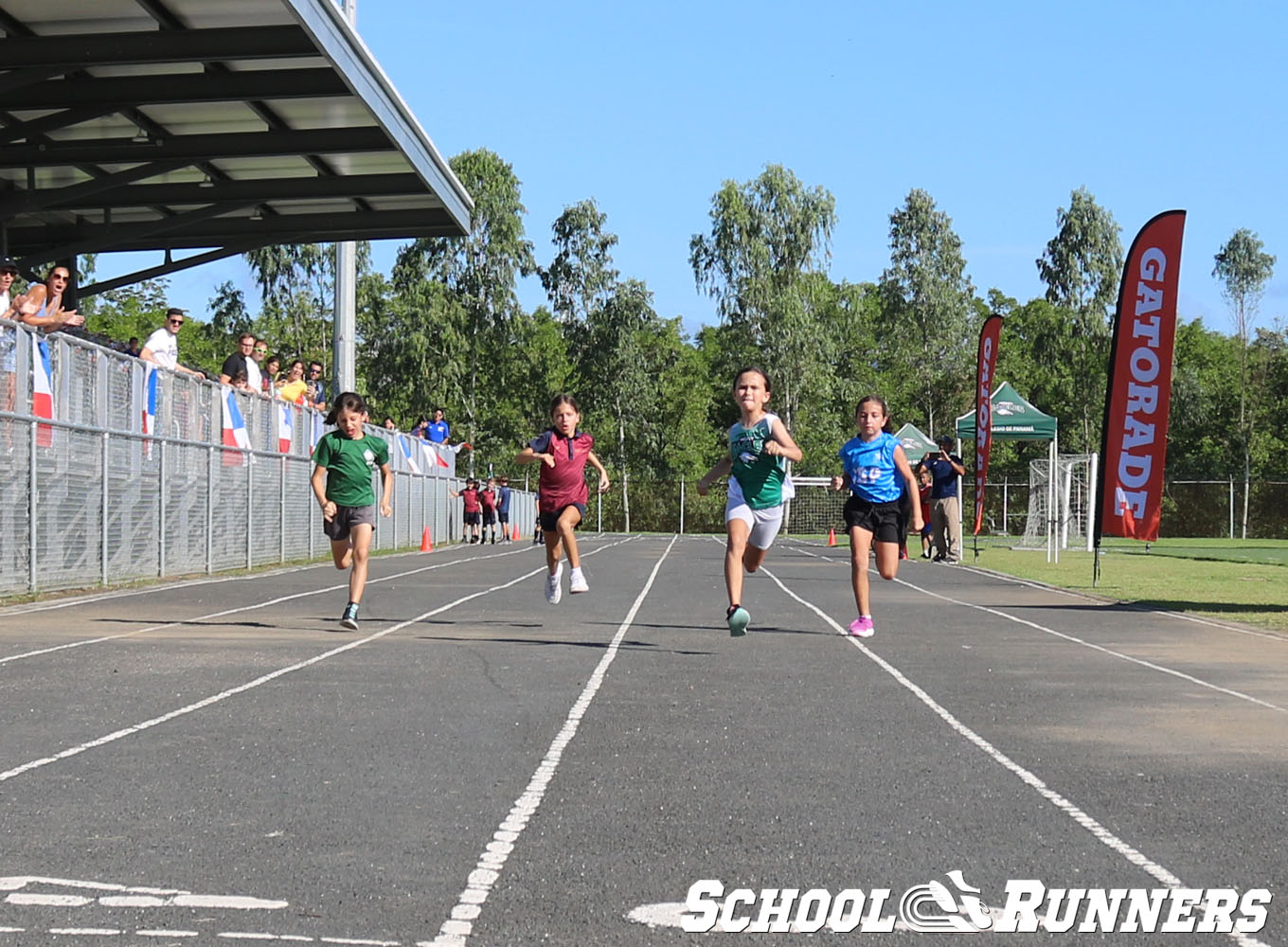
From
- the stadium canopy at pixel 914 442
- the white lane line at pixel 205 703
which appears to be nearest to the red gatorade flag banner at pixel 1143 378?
the white lane line at pixel 205 703

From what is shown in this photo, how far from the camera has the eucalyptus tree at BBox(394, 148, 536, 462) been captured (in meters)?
67.5

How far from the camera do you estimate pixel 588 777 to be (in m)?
6.75

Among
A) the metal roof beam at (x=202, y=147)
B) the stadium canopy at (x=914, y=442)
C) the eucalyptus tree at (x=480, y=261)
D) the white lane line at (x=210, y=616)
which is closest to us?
the white lane line at (x=210, y=616)

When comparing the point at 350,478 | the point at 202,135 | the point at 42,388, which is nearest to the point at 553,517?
the point at 350,478

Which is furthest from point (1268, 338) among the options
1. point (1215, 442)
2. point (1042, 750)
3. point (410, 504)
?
point (1042, 750)

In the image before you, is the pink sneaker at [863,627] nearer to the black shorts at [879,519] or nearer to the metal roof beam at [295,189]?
the black shorts at [879,519]

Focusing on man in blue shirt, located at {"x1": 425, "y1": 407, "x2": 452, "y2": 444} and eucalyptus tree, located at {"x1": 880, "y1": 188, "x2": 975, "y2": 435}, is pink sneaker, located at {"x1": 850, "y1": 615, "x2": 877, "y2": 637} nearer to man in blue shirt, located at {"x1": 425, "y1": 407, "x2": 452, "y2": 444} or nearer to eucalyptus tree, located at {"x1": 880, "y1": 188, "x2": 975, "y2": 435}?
man in blue shirt, located at {"x1": 425, "y1": 407, "x2": 452, "y2": 444}

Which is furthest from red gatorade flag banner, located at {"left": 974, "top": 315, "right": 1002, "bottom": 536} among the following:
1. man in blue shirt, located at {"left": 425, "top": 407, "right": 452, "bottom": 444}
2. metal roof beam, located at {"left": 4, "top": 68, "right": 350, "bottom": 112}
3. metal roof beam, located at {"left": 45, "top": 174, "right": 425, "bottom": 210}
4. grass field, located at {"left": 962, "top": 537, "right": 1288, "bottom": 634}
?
man in blue shirt, located at {"left": 425, "top": 407, "right": 452, "bottom": 444}

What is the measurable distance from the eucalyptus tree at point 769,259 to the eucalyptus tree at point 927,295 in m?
9.28

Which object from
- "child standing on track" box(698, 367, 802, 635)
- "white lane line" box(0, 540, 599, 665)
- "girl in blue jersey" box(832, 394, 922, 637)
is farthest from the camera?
"girl in blue jersey" box(832, 394, 922, 637)

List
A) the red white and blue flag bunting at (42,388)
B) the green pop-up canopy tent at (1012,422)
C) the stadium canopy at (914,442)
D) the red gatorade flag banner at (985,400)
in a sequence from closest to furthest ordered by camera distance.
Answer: the red white and blue flag bunting at (42,388) → the red gatorade flag banner at (985,400) → the green pop-up canopy tent at (1012,422) → the stadium canopy at (914,442)

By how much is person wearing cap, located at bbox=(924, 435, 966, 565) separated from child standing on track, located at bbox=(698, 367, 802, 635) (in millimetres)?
16758

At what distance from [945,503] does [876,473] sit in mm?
18228

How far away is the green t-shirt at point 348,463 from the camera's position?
13406mm
